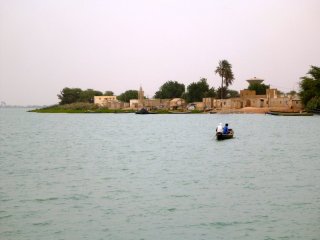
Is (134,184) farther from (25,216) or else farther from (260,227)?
(260,227)

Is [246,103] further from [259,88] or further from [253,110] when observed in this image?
[259,88]

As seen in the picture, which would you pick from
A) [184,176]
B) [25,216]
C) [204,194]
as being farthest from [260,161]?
[25,216]

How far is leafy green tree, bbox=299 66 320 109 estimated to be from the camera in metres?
96.4

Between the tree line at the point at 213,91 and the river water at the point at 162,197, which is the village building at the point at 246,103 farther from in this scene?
the river water at the point at 162,197

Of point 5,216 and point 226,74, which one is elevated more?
point 226,74

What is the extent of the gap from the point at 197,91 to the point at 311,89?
51104 millimetres

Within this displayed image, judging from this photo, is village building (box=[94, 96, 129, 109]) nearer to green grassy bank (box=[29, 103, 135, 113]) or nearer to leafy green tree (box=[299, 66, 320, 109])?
green grassy bank (box=[29, 103, 135, 113])

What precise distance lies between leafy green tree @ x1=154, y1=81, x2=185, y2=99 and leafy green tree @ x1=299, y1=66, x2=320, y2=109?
65.9m

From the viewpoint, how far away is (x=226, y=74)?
397 feet

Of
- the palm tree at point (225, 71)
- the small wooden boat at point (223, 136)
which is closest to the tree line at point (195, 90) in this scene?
the palm tree at point (225, 71)

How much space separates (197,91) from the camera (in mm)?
144750

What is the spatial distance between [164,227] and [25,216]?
4858 millimetres

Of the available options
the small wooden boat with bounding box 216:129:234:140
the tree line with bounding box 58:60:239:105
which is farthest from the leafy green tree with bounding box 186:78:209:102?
the small wooden boat with bounding box 216:129:234:140

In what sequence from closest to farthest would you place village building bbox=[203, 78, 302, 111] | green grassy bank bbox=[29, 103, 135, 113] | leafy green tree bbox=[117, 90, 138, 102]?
village building bbox=[203, 78, 302, 111] < green grassy bank bbox=[29, 103, 135, 113] < leafy green tree bbox=[117, 90, 138, 102]
